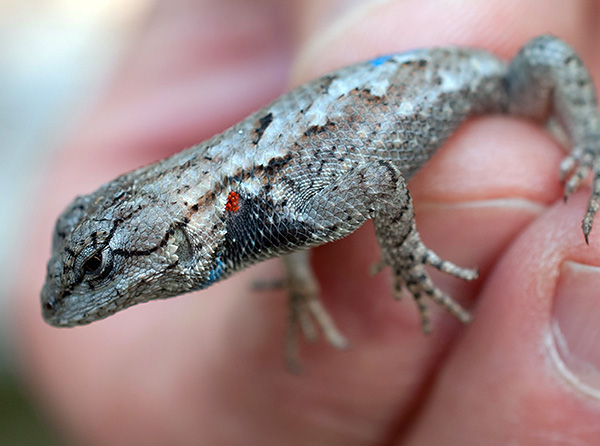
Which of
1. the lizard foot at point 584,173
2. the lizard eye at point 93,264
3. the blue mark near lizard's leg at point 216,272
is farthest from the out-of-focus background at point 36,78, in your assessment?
the lizard foot at point 584,173

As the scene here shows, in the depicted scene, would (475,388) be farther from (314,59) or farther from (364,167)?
(314,59)

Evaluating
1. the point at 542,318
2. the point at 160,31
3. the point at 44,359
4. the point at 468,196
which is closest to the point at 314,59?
the point at 468,196

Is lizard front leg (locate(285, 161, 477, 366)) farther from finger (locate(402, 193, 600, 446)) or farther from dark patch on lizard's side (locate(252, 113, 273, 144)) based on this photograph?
dark patch on lizard's side (locate(252, 113, 273, 144))

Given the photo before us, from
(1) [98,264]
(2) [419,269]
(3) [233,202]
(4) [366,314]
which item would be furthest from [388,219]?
(1) [98,264]

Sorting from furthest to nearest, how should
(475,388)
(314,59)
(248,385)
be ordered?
(248,385)
(314,59)
(475,388)

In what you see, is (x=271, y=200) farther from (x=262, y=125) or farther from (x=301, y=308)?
(x=301, y=308)

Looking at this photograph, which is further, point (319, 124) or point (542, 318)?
point (542, 318)

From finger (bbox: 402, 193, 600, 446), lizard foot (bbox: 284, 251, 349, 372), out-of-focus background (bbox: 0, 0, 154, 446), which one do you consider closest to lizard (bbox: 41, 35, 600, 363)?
finger (bbox: 402, 193, 600, 446)

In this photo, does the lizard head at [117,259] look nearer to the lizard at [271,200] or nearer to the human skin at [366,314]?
the lizard at [271,200]
